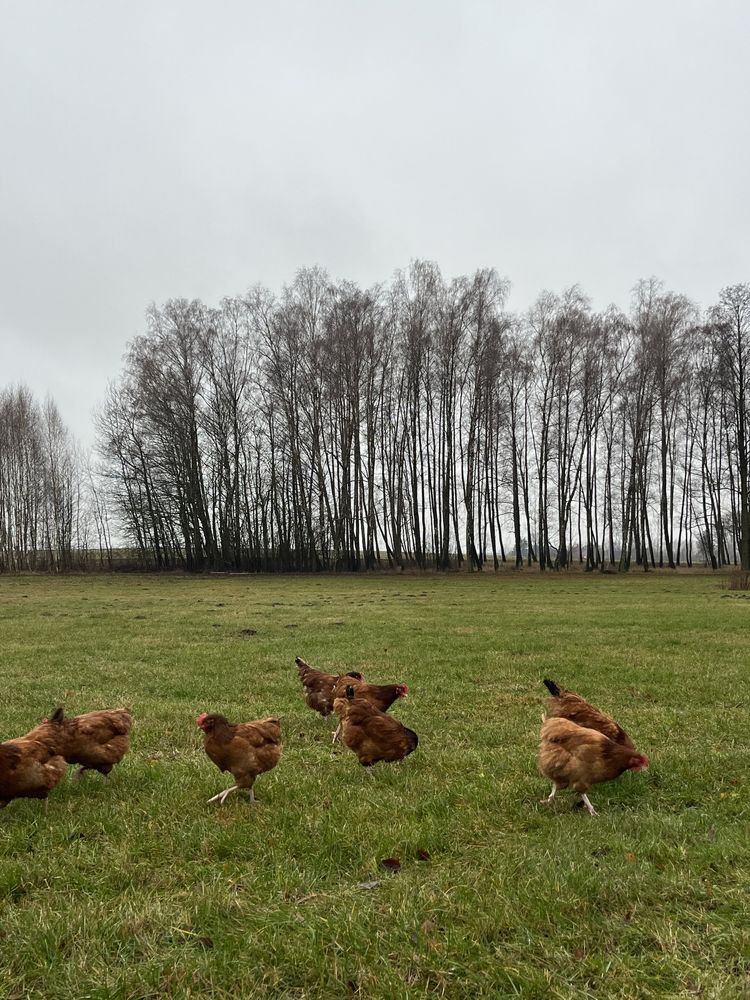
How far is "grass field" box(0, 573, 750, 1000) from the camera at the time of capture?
272cm

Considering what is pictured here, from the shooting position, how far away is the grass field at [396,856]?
8.94 ft

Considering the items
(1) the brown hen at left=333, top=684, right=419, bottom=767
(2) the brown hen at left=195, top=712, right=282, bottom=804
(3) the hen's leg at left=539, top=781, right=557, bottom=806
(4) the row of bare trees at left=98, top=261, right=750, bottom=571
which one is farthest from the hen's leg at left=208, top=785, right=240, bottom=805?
(4) the row of bare trees at left=98, top=261, right=750, bottom=571

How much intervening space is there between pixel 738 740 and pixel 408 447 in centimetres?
4011

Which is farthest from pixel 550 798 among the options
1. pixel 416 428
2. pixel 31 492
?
pixel 31 492

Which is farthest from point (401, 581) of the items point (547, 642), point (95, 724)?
point (95, 724)

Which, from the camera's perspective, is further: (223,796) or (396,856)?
(223,796)

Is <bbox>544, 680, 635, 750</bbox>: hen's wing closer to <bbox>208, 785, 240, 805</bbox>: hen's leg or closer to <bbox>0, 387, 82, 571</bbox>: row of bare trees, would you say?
<bbox>208, 785, 240, 805</bbox>: hen's leg

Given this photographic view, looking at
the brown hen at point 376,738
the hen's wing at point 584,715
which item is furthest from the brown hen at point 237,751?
the hen's wing at point 584,715

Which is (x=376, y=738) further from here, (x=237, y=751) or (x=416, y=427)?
(x=416, y=427)

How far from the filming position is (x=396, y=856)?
380 centimetres

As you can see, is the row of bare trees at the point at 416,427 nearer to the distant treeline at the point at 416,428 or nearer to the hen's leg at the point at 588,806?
the distant treeline at the point at 416,428

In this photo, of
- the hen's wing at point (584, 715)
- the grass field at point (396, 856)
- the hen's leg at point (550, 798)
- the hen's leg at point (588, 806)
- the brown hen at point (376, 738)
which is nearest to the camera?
the grass field at point (396, 856)

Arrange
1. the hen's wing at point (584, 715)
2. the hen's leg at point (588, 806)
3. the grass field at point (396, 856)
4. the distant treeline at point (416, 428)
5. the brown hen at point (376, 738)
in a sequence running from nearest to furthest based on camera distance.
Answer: the grass field at point (396, 856) < the hen's leg at point (588, 806) < the hen's wing at point (584, 715) < the brown hen at point (376, 738) < the distant treeline at point (416, 428)

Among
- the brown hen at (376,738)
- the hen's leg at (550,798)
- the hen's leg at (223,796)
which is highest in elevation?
the brown hen at (376,738)
